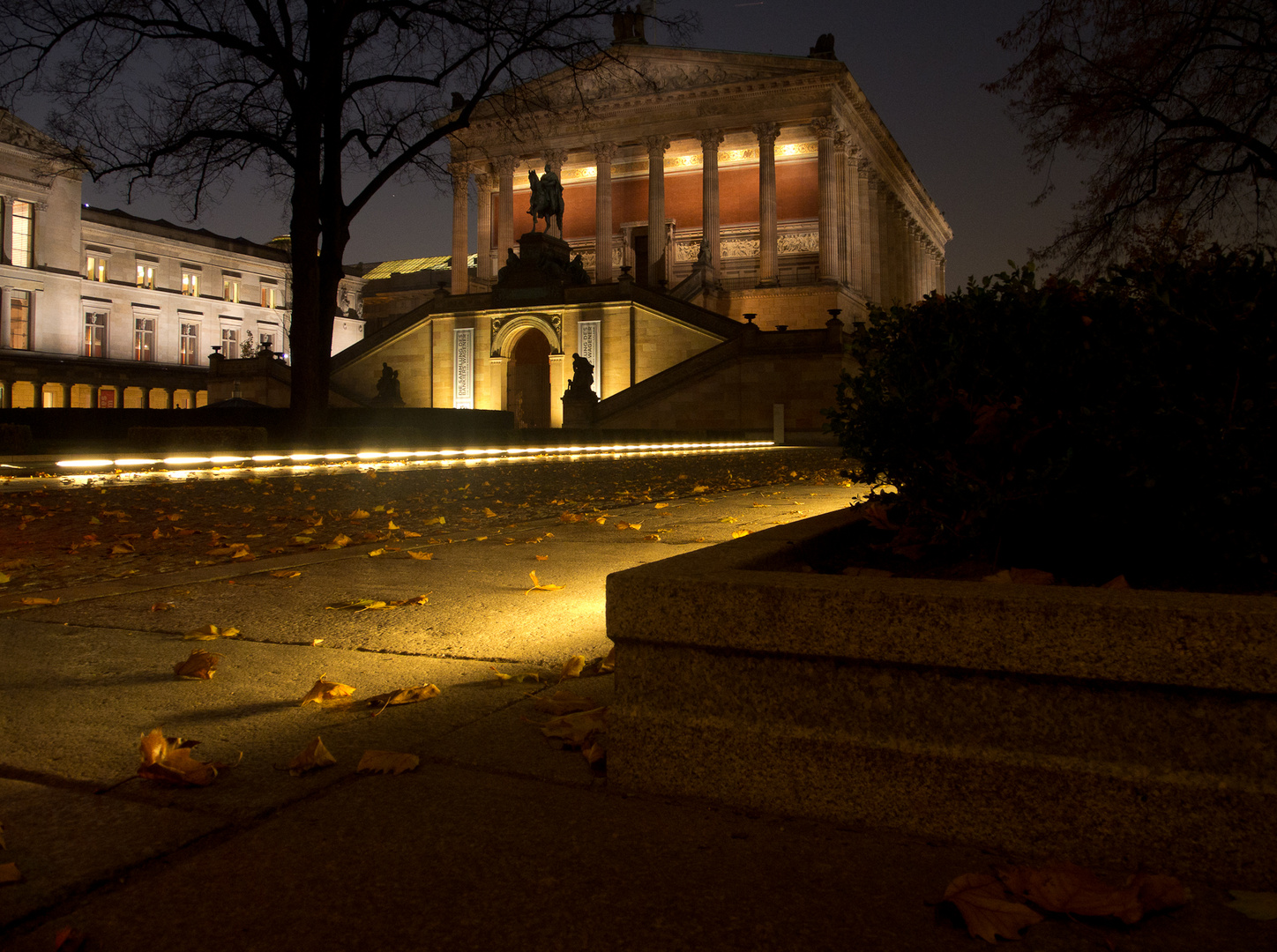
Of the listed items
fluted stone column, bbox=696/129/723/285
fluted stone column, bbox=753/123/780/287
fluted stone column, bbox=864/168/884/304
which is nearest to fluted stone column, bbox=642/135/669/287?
fluted stone column, bbox=696/129/723/285

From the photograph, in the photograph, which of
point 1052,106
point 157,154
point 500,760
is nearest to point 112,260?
point 157,154

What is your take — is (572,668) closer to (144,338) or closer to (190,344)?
(144,338)

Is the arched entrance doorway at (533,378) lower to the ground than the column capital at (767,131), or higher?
lower

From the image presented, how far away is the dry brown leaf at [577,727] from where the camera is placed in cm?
280

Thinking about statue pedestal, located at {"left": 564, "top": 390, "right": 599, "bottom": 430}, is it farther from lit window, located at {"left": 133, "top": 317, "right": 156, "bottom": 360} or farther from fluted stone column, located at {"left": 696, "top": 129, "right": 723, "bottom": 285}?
lit window, located at {"left": 133, "top": 317, "right": 156, "bottom": 360}

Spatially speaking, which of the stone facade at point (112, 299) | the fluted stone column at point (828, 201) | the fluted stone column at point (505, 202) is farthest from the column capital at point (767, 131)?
the stone facade at point (112, 299)

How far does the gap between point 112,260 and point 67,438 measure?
42.9 meters

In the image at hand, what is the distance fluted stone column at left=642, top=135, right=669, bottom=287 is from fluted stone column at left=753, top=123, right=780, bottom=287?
18.2 feet

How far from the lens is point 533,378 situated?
162 ft

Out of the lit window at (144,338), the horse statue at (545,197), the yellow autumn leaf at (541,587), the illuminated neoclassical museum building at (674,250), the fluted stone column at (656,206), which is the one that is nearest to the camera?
Answer: the yellow autumn leaf at (541,587)

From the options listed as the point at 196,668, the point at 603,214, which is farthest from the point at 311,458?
the point at 603,214

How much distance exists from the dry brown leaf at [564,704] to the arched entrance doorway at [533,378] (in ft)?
150

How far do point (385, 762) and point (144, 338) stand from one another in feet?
236

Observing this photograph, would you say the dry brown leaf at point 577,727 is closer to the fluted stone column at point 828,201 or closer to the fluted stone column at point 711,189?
the fluted stone column at point 828,201
